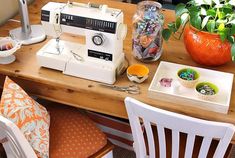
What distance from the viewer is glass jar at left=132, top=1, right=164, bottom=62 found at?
4.89 ft

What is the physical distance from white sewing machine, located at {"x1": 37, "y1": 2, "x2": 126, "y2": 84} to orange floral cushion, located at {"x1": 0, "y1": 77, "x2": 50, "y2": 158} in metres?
0.20

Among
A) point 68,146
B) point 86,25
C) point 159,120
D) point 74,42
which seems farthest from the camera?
point 74,42

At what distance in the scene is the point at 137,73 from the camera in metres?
1.46

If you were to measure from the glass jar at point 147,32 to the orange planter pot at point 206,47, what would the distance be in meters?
0.14

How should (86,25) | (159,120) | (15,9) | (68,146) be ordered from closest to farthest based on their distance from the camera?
1. (159,120)
2. (86,25)
3. (68,146)
4. (15,9)

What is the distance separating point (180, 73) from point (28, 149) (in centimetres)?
69

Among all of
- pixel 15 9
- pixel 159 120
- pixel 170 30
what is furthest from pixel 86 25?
pixel 15 9

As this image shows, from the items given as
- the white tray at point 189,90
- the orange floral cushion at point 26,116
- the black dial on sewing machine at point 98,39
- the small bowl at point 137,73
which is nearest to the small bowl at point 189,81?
the white tray at point 189,90

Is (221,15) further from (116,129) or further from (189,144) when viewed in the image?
(116,129)

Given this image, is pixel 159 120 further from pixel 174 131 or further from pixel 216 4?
pixel 216 4

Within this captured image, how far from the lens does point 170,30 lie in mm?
1531

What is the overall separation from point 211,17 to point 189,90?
0.33m

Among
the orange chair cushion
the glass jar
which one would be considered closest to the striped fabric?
the orange chair cushion

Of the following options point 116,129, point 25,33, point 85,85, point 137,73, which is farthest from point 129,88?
point 25,33
